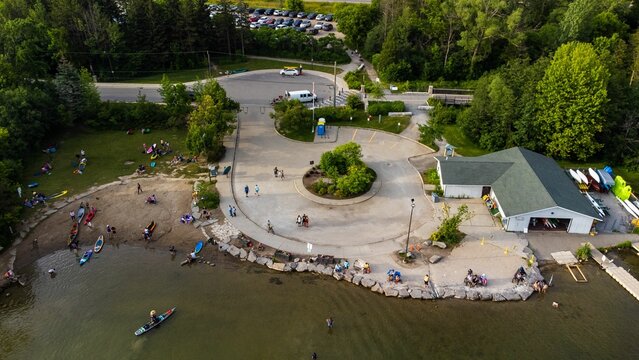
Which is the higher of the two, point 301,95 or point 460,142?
point 301,95

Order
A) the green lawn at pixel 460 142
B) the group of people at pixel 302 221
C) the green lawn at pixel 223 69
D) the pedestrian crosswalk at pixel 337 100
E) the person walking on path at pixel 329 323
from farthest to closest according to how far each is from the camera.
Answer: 1. the green lawn at pixel 223 69
2. the pedestrian crosswalk at pixel 337 100
3. the green lawn at pixel 460 142
4. the group of people at pixel 302 221
5. the person walking on path at pixel 329 323

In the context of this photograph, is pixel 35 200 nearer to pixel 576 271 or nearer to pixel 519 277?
pixel 519 277

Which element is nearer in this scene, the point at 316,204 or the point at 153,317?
the point at 153,317

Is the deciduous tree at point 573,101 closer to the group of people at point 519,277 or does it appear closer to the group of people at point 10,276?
the group of people at point 519,277

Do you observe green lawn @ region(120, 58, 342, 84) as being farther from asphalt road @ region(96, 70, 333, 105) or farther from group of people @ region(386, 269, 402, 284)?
group of people @ region(386, 269, 402, 284)

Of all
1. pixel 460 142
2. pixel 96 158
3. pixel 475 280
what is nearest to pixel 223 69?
pixel 96 158

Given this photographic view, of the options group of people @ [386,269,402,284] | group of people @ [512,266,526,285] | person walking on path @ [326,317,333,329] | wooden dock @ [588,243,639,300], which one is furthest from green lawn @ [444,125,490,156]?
person walking on path @ [326,317,333,329]

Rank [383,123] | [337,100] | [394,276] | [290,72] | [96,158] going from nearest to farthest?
[394,276] → [96,158] → [383,123] → [337,100] → [290,72]

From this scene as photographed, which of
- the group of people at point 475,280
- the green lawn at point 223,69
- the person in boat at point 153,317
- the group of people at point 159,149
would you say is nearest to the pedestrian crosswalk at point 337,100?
the green lawn at point 223,69
